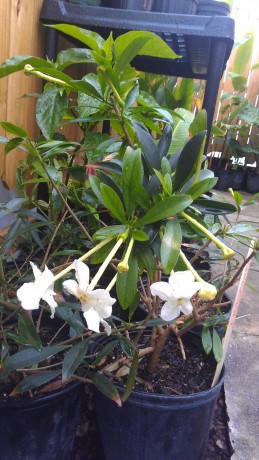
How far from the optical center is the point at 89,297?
1.64 ft

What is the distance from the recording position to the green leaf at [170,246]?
559 mm

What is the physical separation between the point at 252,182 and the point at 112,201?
4550 millimetres

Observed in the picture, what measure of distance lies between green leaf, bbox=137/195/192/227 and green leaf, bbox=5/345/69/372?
0.38 m

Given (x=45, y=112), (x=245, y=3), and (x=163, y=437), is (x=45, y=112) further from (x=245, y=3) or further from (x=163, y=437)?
(x=245, y=3)

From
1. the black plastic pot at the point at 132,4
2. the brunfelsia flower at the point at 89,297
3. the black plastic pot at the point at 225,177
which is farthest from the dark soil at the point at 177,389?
the black plastic pot at the point at 225,177

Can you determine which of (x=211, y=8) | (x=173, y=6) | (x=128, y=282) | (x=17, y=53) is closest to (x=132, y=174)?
(x=128, y=282)

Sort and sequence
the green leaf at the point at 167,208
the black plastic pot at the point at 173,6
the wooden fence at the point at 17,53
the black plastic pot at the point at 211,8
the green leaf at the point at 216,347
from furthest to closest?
the black plastic pot at the point at 211,8 < the black plastic pot at the point at 173,6 < the wooden fence at the point at 17,53 < the green leaf at the point at 216,347 < the green leaf at the point at 167,208

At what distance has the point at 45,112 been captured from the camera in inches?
30.2

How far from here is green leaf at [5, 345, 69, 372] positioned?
0.79 meters

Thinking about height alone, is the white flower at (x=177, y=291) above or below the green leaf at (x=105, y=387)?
above

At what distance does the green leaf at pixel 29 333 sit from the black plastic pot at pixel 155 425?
221 millimetres

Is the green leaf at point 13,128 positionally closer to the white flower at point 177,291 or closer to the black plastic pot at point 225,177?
the white flower at point 177,291

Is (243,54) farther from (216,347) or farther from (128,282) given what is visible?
(128,282)

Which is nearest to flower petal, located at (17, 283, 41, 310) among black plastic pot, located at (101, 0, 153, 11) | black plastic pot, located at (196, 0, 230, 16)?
black plastic pot, located at (101, 0, 153, 11)
